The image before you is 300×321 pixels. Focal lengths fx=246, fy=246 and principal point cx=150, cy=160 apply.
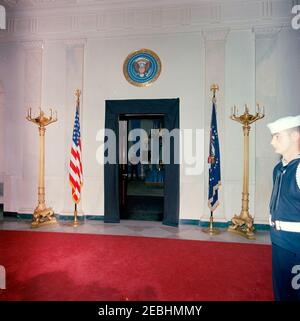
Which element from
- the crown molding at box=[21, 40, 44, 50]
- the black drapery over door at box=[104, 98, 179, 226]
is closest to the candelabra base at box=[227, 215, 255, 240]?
the black drapery over door at box=[104, 98, 179, 226]

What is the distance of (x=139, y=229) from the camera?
181 inches

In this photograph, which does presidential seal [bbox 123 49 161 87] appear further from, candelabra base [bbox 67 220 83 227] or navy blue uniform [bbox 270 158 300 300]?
navy blue uniform [bbox 270 158 300 300]

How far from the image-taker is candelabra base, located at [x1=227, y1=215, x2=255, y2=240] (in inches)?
163

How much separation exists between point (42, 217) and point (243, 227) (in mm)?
3816

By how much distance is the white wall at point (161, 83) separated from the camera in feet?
15.4

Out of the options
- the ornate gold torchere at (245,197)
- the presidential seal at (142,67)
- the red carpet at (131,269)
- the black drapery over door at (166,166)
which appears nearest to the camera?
the red carpet at (131,269)

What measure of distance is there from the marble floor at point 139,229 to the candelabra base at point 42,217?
10 cm

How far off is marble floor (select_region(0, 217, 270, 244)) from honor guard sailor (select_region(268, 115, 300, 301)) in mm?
2512

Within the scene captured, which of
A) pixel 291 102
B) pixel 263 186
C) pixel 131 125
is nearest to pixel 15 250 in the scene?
pixel 263 186
